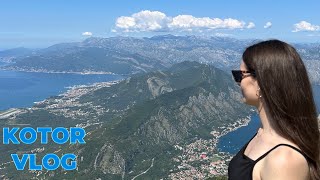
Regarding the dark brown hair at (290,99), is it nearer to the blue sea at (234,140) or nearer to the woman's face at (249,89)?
the woman's face at (249,89)

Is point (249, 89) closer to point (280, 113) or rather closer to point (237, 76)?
point (237, 76)

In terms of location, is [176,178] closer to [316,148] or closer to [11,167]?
[11,167]

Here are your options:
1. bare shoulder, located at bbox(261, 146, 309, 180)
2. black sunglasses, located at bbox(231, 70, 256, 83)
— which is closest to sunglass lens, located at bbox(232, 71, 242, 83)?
black sunglasses, located at bbox(231, 70, 256, 83)

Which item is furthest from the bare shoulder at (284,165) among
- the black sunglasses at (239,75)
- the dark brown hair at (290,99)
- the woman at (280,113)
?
Answer: the black sunglasses at (239,75)

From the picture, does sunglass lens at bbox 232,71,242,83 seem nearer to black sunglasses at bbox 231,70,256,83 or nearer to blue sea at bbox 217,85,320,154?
black sunglasses at bbox 231,70,256,83

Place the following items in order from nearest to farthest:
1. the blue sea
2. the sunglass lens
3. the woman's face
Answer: the woman's face
the sunglass lens
the blue sea

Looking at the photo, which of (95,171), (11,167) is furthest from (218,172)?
(11,167)

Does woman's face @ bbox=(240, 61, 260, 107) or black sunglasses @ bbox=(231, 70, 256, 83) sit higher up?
black sunglasses @ bbox=(231, 70, 256, 83)
